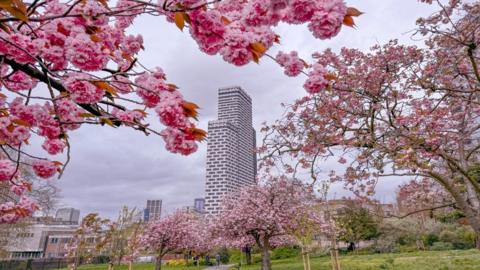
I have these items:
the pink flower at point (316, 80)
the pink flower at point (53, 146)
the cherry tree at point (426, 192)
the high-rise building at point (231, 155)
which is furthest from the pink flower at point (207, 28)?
the high-rise building at point (231, 155)

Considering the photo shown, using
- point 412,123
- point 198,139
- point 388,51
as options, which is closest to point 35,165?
point 198,139

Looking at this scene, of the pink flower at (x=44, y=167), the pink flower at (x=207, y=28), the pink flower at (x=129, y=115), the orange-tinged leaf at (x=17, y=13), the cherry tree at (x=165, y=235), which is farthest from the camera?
Result: the cherry tree at (x=165, y=235)

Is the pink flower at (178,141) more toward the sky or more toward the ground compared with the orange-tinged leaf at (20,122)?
more toward the ground

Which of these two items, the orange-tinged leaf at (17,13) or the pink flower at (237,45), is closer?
the orange-tinged leaf at (17,13)

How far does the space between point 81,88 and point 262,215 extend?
15023 millimetres

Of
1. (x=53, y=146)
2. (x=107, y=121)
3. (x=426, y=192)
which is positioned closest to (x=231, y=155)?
(x=426, y=192)

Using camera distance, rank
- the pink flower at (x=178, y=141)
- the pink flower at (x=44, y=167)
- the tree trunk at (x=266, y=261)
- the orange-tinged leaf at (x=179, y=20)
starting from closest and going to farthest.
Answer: the orange-tinged leaf at (x=179, y=20), the pink flower at (x=178, y=141), the pink flower at (x=44, y=167), the tree trunk at (x=266, y=261)

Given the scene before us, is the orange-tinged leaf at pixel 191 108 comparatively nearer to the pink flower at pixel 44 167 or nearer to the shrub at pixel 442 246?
the pink flower at pixel 44 167

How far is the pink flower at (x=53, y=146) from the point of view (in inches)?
108

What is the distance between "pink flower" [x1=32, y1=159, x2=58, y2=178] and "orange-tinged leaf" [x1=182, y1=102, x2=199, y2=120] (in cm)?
194

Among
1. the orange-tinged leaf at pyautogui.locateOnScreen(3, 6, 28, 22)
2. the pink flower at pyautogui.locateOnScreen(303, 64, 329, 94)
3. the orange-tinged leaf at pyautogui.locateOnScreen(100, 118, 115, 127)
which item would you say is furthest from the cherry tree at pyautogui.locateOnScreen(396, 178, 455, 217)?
the orange-tinged leaf at pyautogui.locateOnScreen(3, 6, 28, 22)

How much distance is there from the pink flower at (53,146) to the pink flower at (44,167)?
0.72 feet

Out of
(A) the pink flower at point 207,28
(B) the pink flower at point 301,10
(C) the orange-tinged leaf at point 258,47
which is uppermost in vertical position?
(A) the pink flower at point 207,28

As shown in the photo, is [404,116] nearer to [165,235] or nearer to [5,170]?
[5,170]
